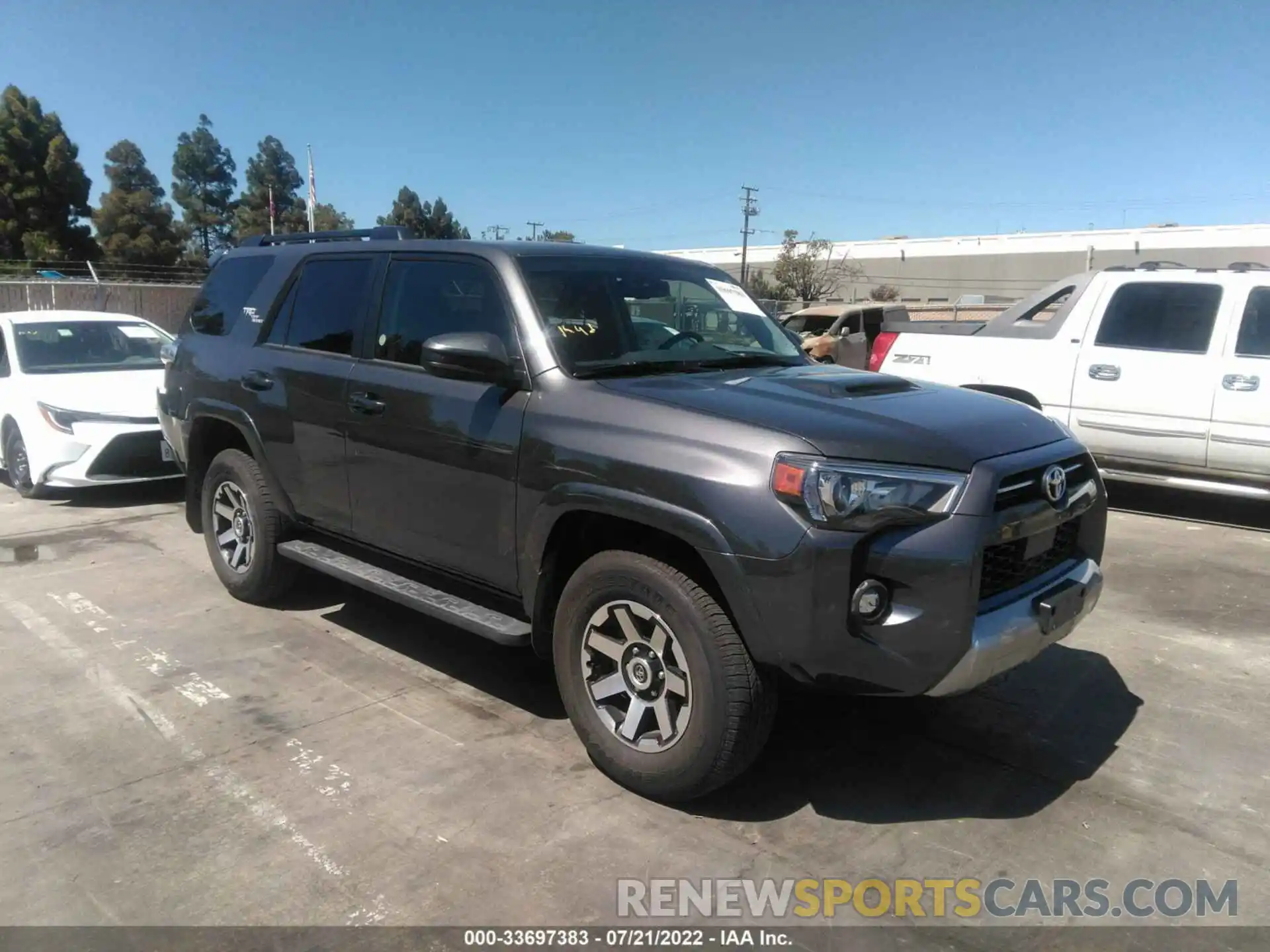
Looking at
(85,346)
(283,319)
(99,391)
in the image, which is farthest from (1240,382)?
(85,346)

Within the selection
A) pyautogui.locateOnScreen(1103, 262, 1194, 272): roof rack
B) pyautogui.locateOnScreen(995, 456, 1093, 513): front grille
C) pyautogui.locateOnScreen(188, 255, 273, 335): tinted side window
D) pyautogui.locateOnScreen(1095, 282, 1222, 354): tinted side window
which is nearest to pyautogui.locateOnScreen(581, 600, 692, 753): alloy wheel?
pyautogui.locateOnScreen(995, 456, 1093, 513): front grille

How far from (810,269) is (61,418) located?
66455 mm

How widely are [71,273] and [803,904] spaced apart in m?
47.8

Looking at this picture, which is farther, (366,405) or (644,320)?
(366,405)

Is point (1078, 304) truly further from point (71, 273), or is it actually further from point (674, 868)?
point (71, 273)

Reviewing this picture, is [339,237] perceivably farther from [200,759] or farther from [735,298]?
[200,759]

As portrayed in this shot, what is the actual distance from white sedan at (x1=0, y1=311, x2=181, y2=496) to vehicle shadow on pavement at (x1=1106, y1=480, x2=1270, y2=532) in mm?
8010

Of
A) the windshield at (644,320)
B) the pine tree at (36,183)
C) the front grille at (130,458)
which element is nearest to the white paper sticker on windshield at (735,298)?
the windshield at (644,320)

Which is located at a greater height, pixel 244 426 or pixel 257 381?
pixel 257 381

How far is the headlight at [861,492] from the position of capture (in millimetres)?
2791

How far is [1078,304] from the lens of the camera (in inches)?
314

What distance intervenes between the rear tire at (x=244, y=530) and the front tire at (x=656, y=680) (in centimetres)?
223

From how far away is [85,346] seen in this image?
8.80m

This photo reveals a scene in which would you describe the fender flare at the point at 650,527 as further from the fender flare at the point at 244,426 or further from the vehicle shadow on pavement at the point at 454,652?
the fender flare at the point at 244,426
